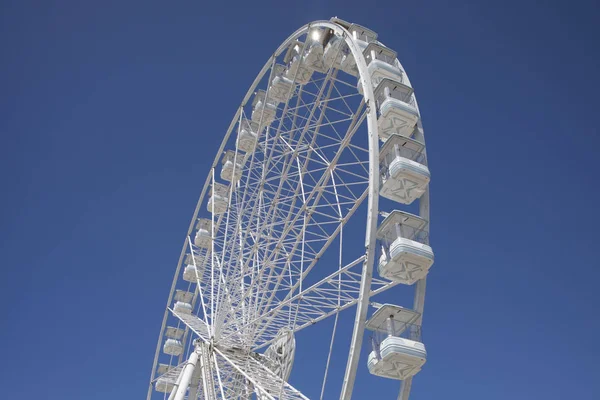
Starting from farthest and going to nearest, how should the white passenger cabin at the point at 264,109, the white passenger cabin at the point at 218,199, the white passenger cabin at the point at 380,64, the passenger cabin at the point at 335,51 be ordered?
the white passenger cabin at the point at 218,199 < the white passenger cabin at the point at 264,109 < the passenger cabin at the point at 335,51 < the white passenger cabin at the point at 380,64

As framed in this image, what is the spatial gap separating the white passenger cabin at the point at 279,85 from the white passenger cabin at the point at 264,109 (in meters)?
0.50

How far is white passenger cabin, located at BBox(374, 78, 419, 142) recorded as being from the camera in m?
10.9

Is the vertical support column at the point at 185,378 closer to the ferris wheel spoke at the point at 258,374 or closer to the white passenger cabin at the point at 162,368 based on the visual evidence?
the ferris wheel spoke at the point at 258,374

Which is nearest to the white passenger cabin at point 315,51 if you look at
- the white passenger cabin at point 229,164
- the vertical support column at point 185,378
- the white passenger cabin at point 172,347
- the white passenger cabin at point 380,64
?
the white passenger cabin at point 380,64

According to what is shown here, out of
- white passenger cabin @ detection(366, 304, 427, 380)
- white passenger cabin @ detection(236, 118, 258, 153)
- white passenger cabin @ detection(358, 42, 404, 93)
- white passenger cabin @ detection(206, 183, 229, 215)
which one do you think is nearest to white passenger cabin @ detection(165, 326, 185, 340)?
white passenger cabin @ detection(206, 183, 229, 215)

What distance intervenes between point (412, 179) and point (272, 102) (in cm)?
899

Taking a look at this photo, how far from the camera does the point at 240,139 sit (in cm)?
1903

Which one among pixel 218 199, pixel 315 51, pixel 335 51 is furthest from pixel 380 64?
pixel 218 199

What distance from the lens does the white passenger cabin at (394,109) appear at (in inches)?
428

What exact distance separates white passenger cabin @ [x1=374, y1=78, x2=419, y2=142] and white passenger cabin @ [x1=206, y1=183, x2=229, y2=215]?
10061 mm

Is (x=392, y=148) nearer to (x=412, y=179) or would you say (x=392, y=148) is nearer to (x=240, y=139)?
(x=412, y=179)

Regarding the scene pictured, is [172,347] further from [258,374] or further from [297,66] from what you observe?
[297,66]

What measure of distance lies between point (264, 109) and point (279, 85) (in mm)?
1026

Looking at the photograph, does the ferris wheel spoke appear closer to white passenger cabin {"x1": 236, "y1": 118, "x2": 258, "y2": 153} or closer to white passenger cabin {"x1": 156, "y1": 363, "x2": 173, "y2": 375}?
white passenger cabin {"x1": 236, "y1": 118, "x2": 258, "y2": 153}
